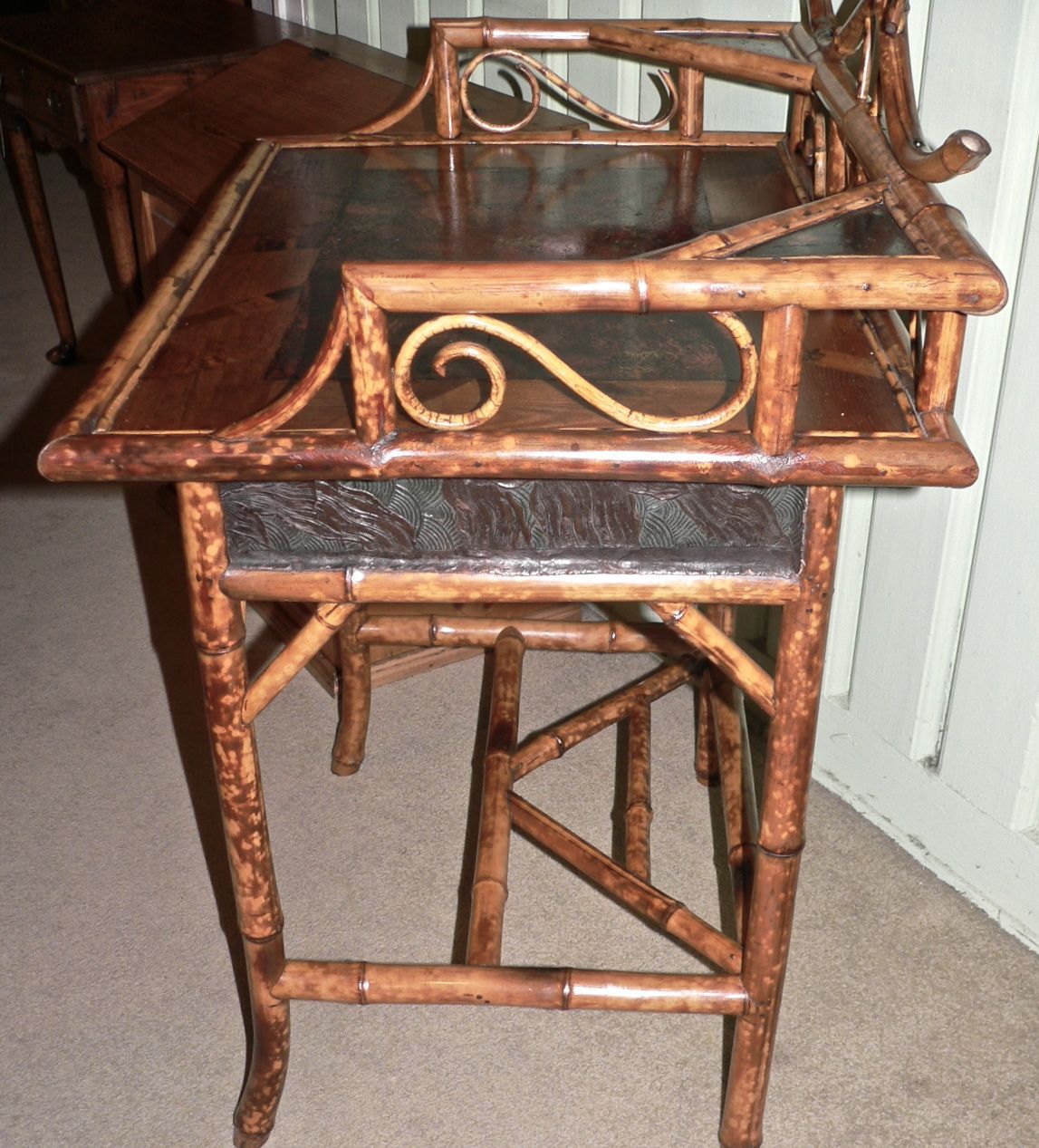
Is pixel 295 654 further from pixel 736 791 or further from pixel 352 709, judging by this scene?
pixel 352 709

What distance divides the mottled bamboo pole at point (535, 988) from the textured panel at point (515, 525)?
0.42m

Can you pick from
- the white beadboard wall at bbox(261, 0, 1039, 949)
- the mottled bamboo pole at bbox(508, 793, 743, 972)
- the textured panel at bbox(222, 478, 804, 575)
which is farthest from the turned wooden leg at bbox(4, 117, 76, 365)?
the textured panel at bbox(222, 478, 804, 575)

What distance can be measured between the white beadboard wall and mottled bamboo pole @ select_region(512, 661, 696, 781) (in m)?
0.20

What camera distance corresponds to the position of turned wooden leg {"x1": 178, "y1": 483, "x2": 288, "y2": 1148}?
896 millimetres

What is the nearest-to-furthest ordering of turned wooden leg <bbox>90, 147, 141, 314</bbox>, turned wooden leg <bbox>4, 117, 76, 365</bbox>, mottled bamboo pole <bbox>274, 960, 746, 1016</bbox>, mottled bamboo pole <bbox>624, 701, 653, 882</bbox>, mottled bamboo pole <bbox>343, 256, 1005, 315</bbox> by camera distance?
mottled bamboo pole <bbox>343, 256, 1005, 315</bbox> → mottled bamboo pole <bbox>274, 960, 746, 1016</bbox> → mottled bamboo pole <bbox>624, 701, 653, 882</bbox> → turned wooden leg <bbox>90, 147, 141, 314</bbox> → turned wooden leg <bbox>4, 117, 76, 365</bbox>

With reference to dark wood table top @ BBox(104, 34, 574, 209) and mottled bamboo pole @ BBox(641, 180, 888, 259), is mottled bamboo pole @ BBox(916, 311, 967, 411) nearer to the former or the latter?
mottled bamboo pole @ BBox(641, 180, 888, 259)

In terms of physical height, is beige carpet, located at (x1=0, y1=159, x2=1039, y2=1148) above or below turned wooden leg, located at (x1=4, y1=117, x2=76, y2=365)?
below

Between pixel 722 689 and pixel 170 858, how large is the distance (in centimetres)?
69

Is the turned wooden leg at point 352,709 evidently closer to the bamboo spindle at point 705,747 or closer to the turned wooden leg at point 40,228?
the bamboo spindle at point 705,747

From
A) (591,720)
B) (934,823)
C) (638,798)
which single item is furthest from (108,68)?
(934,823)

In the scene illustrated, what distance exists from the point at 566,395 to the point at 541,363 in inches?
4.0

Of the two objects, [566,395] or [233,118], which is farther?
[233,118]

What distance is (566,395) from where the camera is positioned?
856 mm

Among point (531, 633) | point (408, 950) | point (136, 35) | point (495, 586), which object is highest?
point (136, 35)
